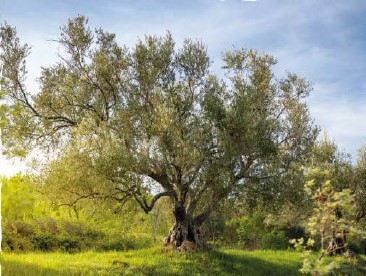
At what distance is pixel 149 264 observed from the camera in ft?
60.7

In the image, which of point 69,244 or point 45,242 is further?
point 69,244

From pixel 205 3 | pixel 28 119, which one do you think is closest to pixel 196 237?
pixel 28 119

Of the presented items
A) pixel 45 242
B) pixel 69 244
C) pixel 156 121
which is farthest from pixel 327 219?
pixel 69 244

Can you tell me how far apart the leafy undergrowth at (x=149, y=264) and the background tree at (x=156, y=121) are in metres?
1.75

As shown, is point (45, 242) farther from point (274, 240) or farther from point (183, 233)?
point (274, 240)

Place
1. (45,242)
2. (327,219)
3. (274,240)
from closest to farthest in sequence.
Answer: (327,219) → (45,242) → (274,240)

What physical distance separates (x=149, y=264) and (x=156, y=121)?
5808 mm

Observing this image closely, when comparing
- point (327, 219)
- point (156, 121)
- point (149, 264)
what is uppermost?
point (156, 121)

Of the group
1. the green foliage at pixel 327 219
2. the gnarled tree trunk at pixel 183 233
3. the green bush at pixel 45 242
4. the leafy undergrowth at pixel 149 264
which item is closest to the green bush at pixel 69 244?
the green bush at pixel 45 242

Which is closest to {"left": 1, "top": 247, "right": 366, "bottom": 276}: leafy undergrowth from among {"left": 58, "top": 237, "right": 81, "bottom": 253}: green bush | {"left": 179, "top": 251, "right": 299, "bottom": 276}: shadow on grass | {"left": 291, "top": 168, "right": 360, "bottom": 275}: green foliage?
{"left": 179, "top": 251, "right": 299, "bottom": 276}: shadow on grass

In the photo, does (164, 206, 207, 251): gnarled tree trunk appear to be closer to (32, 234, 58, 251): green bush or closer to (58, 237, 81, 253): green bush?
(58, 237, 81, 253): green bush

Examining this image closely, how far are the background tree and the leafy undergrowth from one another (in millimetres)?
1750

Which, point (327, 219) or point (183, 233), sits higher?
point (327, 219)

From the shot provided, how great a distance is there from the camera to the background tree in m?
18.7
